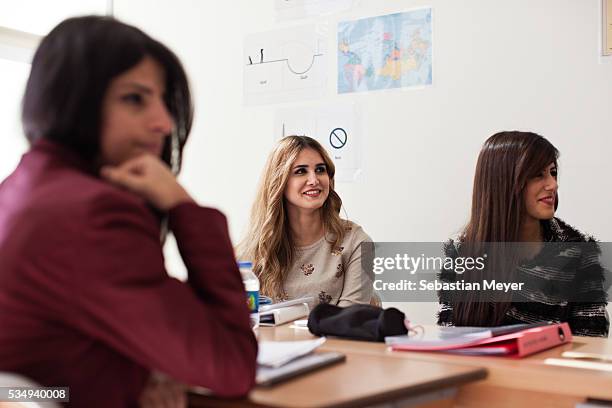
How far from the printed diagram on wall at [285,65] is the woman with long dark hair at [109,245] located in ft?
8.31

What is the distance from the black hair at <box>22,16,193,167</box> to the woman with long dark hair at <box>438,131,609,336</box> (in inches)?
62.8

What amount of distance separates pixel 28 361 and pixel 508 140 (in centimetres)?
198

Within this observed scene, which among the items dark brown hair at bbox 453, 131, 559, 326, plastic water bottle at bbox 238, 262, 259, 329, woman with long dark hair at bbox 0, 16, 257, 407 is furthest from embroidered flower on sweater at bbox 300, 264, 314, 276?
woman with long dark hair at bbox 0, 16, 257, 407

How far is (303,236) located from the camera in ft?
9.77

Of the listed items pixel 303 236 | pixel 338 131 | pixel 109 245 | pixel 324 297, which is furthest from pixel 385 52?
pixel 109 245

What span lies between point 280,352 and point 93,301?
0.50 metres

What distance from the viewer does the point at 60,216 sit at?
89cm

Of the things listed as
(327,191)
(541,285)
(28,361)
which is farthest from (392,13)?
(28,361)

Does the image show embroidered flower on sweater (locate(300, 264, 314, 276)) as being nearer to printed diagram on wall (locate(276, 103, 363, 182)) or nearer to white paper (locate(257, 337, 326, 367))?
printed diagram on wall (locate(276, 103, 363, 182))

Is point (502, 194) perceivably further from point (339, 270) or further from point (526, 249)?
point (339, 270)

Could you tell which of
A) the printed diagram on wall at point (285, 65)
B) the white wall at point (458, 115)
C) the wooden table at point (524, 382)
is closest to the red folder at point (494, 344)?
the wooden table at point (524, 382)

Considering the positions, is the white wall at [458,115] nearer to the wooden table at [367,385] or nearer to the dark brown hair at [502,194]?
the dark brown hair at [502,194]

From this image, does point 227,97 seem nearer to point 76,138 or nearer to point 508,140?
point 508,140

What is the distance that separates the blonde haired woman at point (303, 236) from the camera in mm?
2812
